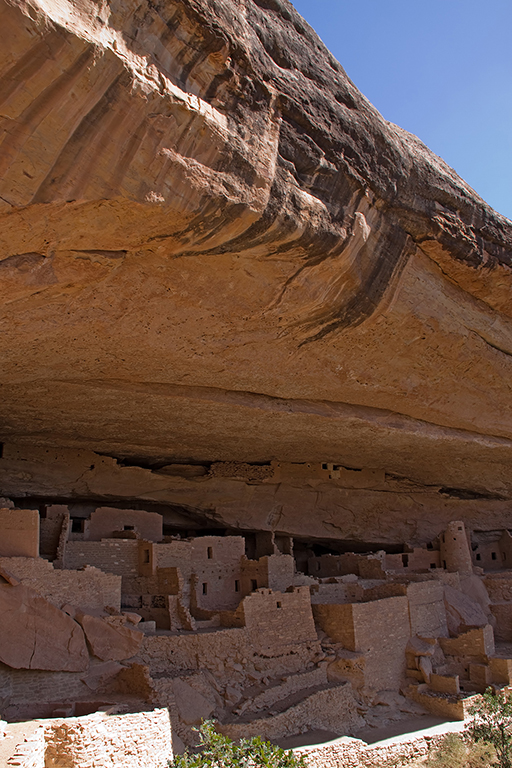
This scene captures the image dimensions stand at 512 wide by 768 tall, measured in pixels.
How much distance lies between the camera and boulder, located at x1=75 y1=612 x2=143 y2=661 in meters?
8.59

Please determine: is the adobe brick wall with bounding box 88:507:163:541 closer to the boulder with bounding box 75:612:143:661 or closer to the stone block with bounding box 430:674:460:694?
the boulder with bounding box 75:612:143:661

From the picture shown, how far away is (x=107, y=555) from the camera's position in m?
11.1

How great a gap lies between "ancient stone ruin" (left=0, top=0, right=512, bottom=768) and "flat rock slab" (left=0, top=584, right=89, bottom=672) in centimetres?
4

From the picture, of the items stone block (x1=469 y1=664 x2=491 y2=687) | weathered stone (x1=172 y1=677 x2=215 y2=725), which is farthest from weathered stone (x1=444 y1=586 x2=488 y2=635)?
weathered stone (x1=172 y1=677 x2=215 y2=725)

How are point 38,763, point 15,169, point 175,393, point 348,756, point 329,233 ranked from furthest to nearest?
1. point 175,393
2. point 348,756
3. point 329,233
4. point 38,763
5. point 15,169

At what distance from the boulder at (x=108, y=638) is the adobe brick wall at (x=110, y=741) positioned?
1801mm

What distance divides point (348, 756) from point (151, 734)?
3178 millimetres

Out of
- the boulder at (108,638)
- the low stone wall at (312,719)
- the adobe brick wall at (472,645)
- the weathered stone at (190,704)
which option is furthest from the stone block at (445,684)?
the boulder at (108,638)

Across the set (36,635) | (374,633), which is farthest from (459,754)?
(36,635)

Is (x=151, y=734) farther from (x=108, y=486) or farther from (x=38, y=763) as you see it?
(x=108, y=486)

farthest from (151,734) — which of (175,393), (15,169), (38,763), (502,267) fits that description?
(502,267)

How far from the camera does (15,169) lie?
5285 millimetres

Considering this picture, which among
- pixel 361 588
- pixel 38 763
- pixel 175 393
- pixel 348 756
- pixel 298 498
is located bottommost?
pixel 348 756

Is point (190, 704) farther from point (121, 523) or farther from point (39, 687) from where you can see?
point (121, 523)
